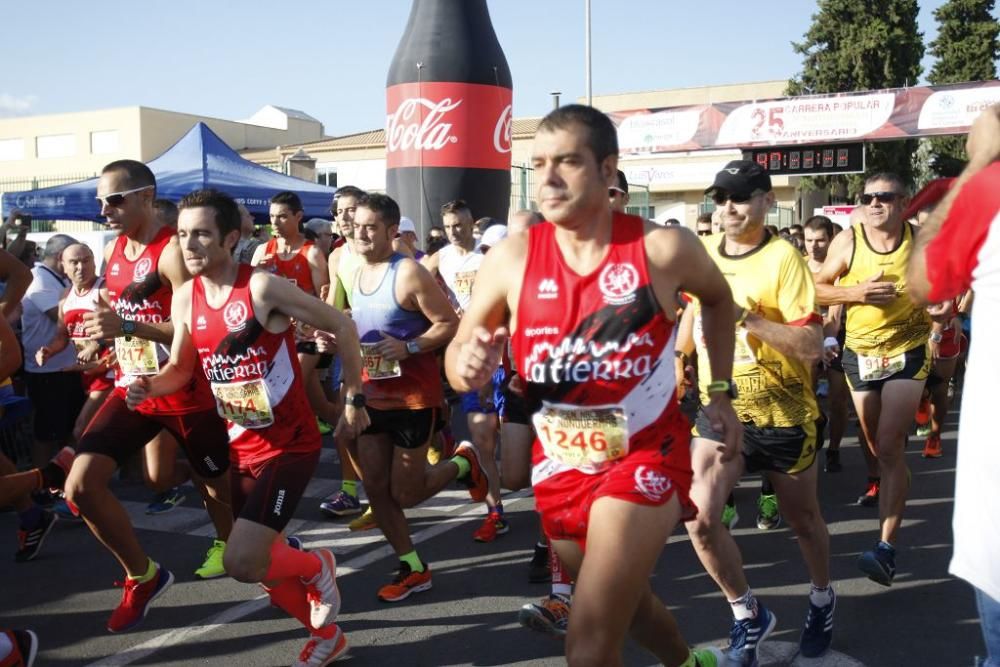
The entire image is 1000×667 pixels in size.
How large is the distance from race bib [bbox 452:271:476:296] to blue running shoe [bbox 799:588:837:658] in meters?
4.24

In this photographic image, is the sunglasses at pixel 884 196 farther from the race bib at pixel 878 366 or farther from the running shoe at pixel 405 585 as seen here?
the running shoe at pixel 405 585

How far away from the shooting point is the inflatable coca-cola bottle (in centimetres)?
1513

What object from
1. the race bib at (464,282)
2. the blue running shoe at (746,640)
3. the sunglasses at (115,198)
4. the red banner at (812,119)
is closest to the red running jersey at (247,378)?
the sunglasses at (115,198)

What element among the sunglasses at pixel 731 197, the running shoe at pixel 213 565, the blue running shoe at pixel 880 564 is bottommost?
the running shoe at pixel 213 565

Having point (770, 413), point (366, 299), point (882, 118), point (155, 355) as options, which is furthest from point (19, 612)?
point (882, 118)

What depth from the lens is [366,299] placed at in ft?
17.7

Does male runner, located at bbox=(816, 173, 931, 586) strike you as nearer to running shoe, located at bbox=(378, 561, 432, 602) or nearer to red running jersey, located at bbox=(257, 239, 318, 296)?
running shoe, located at bbox=(378, 561, 432, 602)

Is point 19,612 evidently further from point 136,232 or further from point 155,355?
point 136,232

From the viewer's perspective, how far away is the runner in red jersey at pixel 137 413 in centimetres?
468

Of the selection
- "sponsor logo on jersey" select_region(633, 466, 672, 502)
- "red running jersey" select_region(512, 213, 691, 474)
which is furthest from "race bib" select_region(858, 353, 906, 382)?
"sponsor logo on jersey" select_region(633, 466, 672, 502)

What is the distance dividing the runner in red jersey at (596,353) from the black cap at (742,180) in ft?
4.31

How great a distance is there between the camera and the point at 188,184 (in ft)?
46.2

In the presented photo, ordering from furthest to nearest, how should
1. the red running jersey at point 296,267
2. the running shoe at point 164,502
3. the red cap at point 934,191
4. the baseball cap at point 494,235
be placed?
the red running jersey at point 296,267, the baseball cap at point 494,235, the running shoe at point 164,502, the red cap at point 934,191

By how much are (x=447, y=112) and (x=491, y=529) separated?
10267 millimetres
